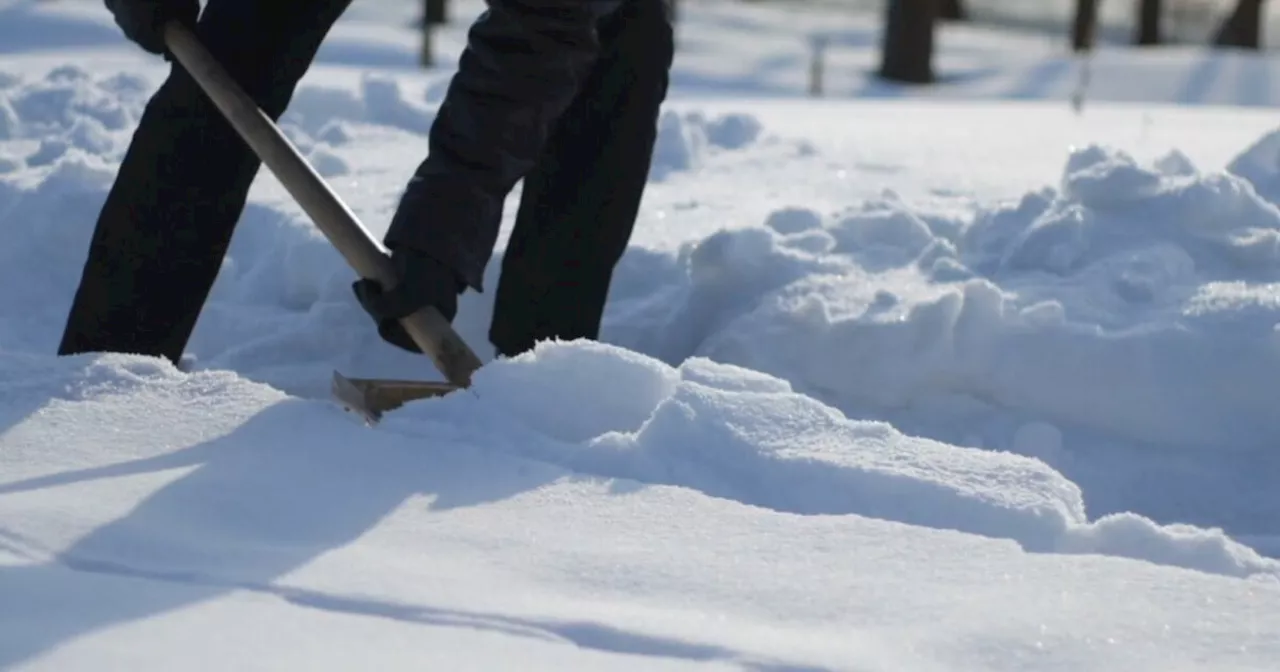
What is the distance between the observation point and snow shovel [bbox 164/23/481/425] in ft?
7.57

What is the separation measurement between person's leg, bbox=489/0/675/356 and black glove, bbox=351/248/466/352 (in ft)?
1.53

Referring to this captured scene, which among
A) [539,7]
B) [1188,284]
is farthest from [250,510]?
[1188,284]

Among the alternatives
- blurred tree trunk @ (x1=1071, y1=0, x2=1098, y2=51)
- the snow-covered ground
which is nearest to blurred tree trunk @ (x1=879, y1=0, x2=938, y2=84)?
blurred tree trunk @ (x1=1071, y1=0, x2=1098, y2=51)

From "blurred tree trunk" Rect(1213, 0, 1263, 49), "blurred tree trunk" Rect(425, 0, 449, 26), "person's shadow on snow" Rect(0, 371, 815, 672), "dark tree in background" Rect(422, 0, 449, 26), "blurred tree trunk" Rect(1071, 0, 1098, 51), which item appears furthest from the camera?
"blurred tree trunk" Rect(1071, 0, 1098, 51)

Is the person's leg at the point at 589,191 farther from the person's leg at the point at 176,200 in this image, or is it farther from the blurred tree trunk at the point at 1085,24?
the blurred tree trunk at the point at 1085,24

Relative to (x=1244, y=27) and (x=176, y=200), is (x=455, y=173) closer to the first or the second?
(x=176, y=200)

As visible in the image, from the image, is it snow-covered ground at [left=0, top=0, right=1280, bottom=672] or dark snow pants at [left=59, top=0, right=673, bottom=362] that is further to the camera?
dark snow pants at [left=59, top=0, right=673, bottom=362]

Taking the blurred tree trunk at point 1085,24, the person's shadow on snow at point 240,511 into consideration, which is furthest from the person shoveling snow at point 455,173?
the blurred tree trunk at point 1085,24

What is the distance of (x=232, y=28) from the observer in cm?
261

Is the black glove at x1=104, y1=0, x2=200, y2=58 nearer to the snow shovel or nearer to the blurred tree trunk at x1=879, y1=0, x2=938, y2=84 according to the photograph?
the snow shovel

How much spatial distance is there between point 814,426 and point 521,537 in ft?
1.59

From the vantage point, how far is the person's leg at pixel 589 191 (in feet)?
9.00

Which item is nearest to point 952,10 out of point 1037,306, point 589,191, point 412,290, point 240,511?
point 1037,306

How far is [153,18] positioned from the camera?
2.63 m
